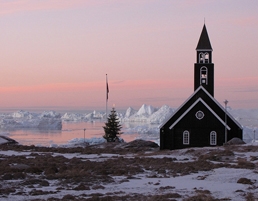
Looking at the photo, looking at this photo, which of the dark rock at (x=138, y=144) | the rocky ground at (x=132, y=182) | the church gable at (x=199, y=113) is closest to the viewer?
the rocky ground at (x=132, y=182)

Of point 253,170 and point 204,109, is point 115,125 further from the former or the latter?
point 253,170

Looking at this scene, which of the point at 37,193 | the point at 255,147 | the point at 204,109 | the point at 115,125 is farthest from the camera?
the point at 115,125

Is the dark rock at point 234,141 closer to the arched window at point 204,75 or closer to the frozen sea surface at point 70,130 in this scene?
the arched window at point 204,75

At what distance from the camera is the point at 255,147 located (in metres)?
34.0

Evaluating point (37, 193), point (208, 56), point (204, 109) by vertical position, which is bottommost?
point (37, 193)

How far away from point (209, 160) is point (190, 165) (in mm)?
3526

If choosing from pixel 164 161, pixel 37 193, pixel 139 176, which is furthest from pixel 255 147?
pixel 37 193

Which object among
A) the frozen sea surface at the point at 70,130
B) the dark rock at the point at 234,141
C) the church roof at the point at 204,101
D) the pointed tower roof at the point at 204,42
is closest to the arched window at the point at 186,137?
the church roof at the point at 204,101

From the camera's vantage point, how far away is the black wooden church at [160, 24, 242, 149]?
4234cm

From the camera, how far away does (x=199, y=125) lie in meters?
42.7

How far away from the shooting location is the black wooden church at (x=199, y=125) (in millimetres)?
42344

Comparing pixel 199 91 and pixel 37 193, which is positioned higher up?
pixel 199 91

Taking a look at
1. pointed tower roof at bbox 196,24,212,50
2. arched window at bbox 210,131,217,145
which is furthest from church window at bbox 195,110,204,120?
pointed tower roof at bbox 196,24,212,50

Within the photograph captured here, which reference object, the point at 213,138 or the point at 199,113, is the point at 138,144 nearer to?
the point at 199,113
